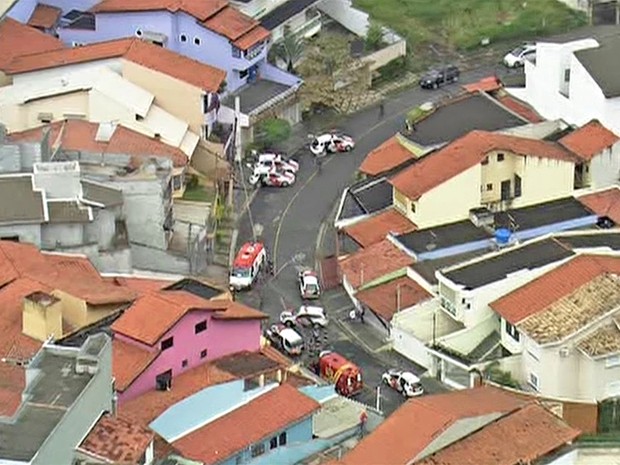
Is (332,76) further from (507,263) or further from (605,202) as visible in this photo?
(507,263)

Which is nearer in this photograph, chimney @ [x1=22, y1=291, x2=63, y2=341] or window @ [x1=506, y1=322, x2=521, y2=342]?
chimney @ [x1=22, y1=291, x2=63, y2=341]

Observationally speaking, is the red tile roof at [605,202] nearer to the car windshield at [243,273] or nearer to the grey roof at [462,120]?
the grey roof at [462,120]

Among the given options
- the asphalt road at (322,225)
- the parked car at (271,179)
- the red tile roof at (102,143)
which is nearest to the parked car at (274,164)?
the parked car at (271,179)

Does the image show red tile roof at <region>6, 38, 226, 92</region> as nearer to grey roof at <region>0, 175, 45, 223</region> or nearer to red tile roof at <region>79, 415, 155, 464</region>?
grey roof at <region>0, 175, 45, 223</region>

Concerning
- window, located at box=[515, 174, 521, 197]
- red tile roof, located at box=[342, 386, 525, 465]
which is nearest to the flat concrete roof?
red tile roof, located at box=[342, 386, 525, 465]

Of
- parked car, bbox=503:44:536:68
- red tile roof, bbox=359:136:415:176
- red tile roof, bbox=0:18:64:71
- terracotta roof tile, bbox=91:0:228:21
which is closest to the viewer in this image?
red tile roof, bbox=359:136:415:176

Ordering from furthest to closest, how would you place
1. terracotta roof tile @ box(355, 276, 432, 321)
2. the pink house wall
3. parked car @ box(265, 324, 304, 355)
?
terracotta roof tile @ box(355, 276, 432, 321), parked car @ box(265, 324, 304, 355), the pink house wall

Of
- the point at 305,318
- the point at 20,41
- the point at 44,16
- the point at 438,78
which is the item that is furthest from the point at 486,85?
the point at 44,16

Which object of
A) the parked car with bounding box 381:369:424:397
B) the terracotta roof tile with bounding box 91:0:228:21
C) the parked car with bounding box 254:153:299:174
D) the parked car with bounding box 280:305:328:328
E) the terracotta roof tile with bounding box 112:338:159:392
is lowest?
the parked car with bounding box 381:369:424:397
